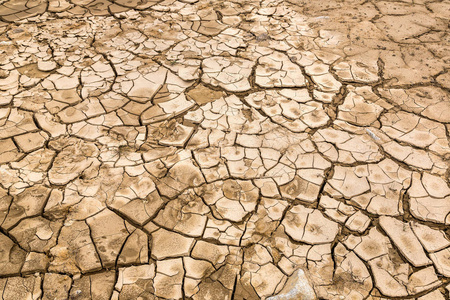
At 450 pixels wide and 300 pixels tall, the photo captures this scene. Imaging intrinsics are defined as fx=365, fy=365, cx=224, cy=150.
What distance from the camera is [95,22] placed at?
13.7 feet

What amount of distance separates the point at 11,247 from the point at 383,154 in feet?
8.46

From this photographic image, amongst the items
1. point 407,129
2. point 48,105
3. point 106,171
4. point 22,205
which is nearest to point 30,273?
point 22,205

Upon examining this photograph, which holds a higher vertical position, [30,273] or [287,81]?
[287,81]

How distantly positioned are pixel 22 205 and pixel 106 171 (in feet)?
1.85

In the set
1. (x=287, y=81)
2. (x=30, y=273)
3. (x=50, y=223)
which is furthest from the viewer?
(x=287, y=81)

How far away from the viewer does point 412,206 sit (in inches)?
94.3

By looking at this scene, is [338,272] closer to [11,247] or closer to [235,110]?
[235,110]

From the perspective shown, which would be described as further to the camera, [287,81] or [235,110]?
[287,81]

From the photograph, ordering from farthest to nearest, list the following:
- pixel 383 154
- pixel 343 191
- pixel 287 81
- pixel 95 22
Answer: pixel 95 22 < pixel 287 81 < pixel 383 154 < pixel 343 191

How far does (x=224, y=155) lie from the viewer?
8.94ft

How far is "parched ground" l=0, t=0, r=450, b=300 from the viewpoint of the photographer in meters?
2.07

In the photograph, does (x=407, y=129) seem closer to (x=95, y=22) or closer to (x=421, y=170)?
(x=421, y=170)

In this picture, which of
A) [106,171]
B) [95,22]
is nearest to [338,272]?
[106,171]

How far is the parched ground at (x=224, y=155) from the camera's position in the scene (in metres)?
2.07
